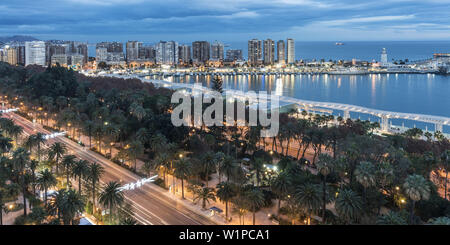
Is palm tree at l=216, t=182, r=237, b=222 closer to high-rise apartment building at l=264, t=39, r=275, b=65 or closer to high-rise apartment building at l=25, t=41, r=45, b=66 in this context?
high-rise apartment building at l=25, t=41, r=45, b=66

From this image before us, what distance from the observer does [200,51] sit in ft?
470

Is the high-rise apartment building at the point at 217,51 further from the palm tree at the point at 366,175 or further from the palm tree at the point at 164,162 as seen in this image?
the palm tree at the point at 366,175

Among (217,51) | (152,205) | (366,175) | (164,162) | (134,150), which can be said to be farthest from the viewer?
(217,51)

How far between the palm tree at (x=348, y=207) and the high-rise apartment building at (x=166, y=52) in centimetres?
13173

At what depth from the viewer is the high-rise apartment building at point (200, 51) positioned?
5610 inches

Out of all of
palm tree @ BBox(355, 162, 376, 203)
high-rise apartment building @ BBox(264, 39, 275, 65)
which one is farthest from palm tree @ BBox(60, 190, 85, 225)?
high-rise apartment building @ BBox(264, 39, 275, 65)

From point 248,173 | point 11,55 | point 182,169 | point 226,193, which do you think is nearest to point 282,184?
point 226,193

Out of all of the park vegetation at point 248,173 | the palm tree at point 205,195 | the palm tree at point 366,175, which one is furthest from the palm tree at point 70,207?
the palm tree at point 366,175

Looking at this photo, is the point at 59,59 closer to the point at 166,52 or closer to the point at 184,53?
the point at 166,52

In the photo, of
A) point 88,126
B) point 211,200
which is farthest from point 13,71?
point 211,200

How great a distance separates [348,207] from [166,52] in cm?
13294

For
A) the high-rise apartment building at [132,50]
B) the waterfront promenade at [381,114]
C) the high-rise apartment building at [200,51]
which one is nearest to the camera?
the waterfront promenade at [381,114]

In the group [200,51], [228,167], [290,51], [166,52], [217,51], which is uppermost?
[290,51]
